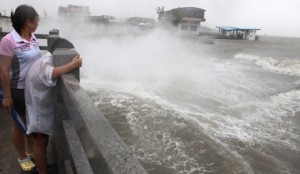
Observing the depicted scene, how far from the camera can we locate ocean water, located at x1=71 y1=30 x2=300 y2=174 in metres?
6.06

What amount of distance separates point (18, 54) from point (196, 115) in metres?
6.82

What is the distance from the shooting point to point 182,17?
2256 inches

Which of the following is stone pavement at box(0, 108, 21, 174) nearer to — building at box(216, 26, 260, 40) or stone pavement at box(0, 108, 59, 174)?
stone pavement at box(0, 108, 59, 174)

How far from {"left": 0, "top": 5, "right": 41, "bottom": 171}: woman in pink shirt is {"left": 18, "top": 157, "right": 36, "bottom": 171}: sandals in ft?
2.00

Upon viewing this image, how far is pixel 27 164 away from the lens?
3066 mm

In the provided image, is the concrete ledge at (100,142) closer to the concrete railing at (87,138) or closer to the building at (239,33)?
the concrete railing at (87,138)

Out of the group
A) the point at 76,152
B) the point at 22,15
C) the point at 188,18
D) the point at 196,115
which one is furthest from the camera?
the point at 188,18

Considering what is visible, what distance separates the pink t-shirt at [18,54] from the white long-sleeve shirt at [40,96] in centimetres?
19

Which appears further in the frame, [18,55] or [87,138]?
[18,55]

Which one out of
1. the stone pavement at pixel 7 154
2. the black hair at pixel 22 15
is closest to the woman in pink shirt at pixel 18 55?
the black hair at pixel 22 15

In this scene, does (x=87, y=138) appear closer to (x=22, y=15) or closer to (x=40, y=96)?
(x=40, y=96)

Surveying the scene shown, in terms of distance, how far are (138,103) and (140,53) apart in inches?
435

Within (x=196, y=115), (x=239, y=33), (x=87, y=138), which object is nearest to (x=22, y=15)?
(x=87, y=138)

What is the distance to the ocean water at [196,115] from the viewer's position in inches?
239
